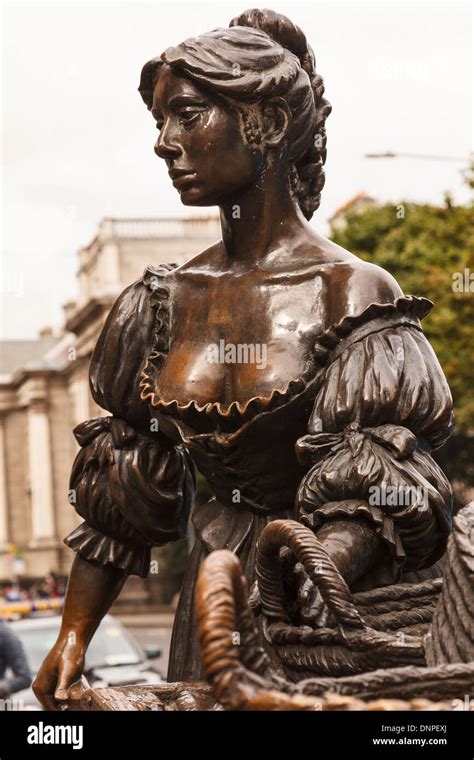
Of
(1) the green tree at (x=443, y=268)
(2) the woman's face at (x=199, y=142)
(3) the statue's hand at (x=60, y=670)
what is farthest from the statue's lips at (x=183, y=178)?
(1) the green tree at (x=443, y=268)

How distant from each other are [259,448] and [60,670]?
915 millimetres

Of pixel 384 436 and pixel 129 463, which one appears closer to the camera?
pixel 384 436

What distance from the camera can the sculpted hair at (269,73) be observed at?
441 cm

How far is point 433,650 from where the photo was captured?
343cm

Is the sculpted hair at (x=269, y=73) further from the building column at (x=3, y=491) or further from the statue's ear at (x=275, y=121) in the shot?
the building column at (x=3, y=491)

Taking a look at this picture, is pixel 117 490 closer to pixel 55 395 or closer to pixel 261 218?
pixel 261 218

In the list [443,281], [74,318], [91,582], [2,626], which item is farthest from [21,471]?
[91,582]

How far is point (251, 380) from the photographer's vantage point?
14.4 ft

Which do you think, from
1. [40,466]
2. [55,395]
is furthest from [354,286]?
[55,395]

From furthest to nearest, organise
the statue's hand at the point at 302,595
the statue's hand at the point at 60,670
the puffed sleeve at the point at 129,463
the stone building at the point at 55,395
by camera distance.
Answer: the stone building at the point at 55,395 → the puffed sleeve at the point at 129,463 → the statue's hand at the point at 60,670 → the statue's hand at the point at 302,595

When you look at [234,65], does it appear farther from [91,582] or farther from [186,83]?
[91,582]

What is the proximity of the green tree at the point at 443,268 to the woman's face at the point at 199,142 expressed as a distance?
16.4 meters

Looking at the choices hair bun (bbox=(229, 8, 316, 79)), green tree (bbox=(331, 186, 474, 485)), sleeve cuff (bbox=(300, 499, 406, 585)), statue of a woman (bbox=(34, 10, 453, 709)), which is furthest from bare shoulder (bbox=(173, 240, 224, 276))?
green tree (bbox=(331, 186, 474, 485))

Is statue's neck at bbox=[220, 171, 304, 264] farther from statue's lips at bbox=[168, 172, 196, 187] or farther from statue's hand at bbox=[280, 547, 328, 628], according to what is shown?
statue's hand at bbox=[280, 547, 328, 628]
